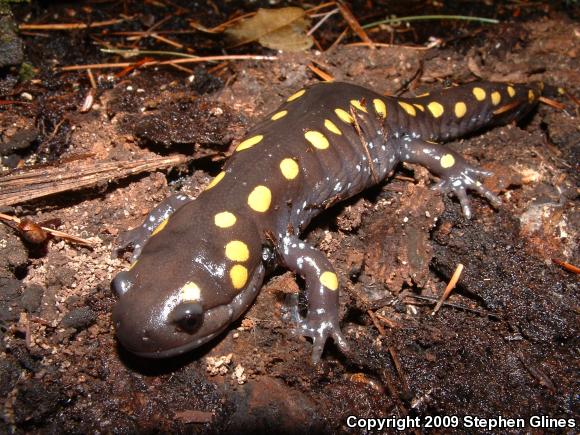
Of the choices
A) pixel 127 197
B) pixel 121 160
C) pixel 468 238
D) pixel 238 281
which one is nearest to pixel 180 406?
pixel 238 281

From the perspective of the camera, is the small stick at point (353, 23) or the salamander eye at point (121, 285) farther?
the small stick at point (353, 23)

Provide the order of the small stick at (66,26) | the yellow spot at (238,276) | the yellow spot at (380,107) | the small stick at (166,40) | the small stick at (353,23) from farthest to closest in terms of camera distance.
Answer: the small stick at (353,23), the small stick at (166,40), the small stick at (66,26), the yellow spot at (380,107), the yellow spot at (238,276)

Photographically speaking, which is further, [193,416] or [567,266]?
[567,266]

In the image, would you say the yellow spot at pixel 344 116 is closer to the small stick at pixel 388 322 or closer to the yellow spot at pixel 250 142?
the yellow spot at pixel 250 142

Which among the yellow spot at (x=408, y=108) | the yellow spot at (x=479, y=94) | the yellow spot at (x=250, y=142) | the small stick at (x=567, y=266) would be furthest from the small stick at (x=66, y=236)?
Result: the yellow spot at (x=479, y=94)

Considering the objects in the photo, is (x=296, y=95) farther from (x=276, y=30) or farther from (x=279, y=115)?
(x=276, y=30)

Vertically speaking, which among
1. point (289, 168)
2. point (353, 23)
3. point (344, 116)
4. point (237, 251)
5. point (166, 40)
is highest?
point (353, 23)

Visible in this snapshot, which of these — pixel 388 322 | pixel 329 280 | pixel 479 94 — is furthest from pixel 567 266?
pixel 479 94

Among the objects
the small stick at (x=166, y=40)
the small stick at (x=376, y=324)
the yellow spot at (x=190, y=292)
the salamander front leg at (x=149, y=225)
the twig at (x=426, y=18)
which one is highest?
the twig at (x=426, y=18)

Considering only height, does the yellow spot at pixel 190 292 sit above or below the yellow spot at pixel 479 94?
below
